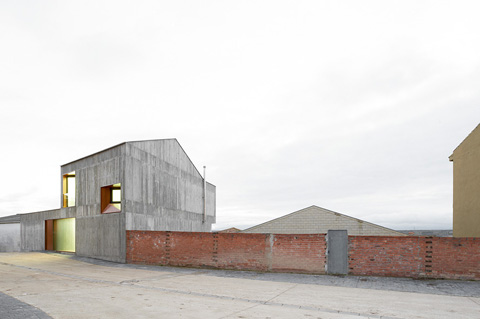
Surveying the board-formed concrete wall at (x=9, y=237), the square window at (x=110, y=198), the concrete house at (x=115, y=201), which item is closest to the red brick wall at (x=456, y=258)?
the concrete house at (x=115, y=201)

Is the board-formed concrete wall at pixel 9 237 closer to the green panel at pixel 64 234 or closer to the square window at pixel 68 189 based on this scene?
the green panel at pixel 64 234

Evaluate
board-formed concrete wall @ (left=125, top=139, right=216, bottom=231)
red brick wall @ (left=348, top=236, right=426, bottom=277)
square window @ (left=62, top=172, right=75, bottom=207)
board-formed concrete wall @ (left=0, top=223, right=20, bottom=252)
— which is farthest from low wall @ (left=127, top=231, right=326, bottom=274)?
board-formed concrete wall @ (left=0, top=223, right=20, bottom=252)

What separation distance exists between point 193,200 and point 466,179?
1908 centimetres

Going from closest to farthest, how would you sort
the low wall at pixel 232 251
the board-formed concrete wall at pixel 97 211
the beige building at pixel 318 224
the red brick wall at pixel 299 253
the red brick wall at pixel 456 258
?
1. the red brick wall at pixel 456 258
2. the red brick wall at pixel 299 253
3. the low wall at pixel 232 251
4. the board-formed concrete wall at pixel 97 211
5. the beige building at pixel 318 224

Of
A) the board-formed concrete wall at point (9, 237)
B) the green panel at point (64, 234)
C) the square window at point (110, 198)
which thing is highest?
the square window at point (110, 198)

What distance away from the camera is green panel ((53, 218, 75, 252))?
25.0 meters

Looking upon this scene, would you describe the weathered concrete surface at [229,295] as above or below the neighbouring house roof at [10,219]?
above

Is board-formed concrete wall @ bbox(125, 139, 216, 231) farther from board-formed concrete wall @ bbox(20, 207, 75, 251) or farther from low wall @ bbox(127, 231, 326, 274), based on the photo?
board-formed concrete wall @ bbox(20, 207, 75, 251)

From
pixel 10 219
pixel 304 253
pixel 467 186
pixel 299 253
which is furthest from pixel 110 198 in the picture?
pixel 10 219

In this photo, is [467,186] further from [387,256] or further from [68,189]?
[68,189]

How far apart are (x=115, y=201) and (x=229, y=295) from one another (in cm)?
1330

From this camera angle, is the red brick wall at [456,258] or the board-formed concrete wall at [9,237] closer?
the red brick wall at [456,258]

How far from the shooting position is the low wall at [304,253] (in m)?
13.1

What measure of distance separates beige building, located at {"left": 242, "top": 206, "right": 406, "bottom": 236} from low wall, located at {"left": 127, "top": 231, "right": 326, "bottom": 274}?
959cm
